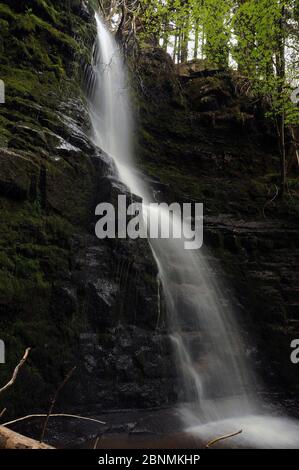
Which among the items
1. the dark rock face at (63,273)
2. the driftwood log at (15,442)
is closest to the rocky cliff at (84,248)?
the dark rock face at (63,273)

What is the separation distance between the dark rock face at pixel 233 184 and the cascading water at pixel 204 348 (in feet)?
1.70

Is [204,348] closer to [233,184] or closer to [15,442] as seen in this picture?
[15,442]

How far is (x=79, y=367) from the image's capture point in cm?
523

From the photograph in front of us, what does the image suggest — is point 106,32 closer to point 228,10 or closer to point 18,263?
point 228,10

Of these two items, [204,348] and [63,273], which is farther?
[204,348]

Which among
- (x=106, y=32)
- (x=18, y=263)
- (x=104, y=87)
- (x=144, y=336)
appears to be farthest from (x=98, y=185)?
(x=106, y=32)

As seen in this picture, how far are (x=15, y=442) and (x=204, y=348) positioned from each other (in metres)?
4.97

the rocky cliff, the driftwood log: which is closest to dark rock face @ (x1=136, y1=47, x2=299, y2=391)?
the rocky cliff

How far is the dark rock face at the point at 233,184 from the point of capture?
7898mm

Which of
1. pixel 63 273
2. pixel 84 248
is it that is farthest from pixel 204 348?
pixel 63 273

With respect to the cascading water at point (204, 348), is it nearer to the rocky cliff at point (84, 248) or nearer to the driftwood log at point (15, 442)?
the rocky cliff at point (84, 248)

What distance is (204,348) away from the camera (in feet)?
21.9

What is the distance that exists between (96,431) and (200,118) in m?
9.78

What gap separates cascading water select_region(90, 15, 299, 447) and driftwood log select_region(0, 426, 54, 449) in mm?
3717
